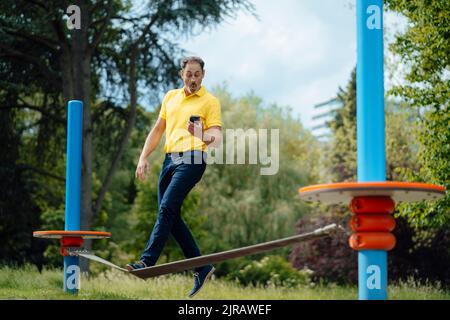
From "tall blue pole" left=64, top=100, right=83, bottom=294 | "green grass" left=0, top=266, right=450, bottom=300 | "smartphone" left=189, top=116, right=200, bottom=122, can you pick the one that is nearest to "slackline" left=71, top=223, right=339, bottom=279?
"smartphone" left=189, top=116, right=200, bottom=122

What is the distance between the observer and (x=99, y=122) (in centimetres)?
1477

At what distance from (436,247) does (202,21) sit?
25.3ft

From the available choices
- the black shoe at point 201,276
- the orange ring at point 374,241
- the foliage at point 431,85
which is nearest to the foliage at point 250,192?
the foliage at point 431,85

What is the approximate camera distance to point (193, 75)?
4.32 metres

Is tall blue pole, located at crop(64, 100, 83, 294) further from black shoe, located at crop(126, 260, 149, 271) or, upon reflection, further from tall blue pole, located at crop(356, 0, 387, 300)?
tall blue pole, located at crop(356, 0, 387, 300)

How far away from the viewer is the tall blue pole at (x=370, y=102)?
3.36m

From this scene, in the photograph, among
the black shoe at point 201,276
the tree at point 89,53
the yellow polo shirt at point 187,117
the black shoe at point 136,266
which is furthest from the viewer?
the tree at point 89,53

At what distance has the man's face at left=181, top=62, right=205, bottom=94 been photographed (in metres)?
4.32

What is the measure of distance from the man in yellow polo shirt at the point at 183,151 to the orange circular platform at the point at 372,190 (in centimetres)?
111

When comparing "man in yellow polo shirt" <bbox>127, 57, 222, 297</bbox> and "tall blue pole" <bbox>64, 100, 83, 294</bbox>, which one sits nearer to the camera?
"man in yellow polo shirt" <bbox>127, 57, 222, 297</bbox>

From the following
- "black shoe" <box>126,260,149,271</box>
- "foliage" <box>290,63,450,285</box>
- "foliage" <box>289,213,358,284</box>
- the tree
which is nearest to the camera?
"black shoe" <box>126,260,149,271</box>

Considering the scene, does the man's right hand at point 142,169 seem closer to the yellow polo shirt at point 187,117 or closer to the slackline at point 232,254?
the yellow polo shirt at point 187,117

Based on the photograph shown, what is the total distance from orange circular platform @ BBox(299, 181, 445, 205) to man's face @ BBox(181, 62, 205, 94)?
1.38 meters

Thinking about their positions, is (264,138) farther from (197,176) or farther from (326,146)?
(197,176)
